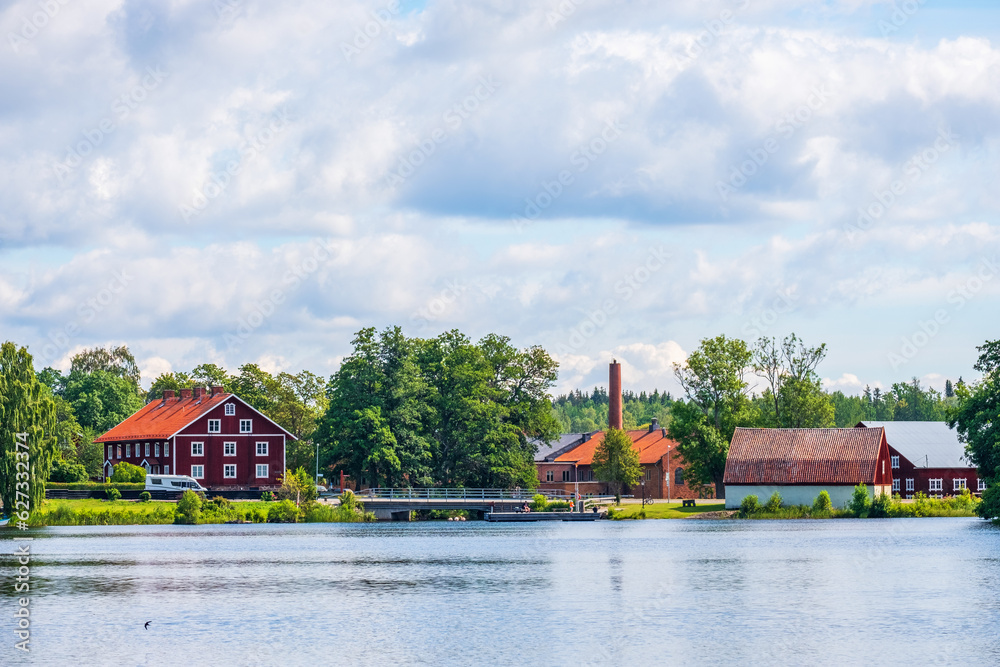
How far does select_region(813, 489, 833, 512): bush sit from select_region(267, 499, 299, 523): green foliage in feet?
134

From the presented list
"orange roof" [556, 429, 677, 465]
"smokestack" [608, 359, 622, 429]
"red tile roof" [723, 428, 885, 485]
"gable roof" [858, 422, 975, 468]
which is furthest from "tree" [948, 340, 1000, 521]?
"smokestack" [608, 359, 622, 429]

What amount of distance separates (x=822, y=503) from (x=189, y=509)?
48.2m

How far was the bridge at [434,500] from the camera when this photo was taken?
10362cm

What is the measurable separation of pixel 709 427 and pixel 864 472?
1406 centimetres

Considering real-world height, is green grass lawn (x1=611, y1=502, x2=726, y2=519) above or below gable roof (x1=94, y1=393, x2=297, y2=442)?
below

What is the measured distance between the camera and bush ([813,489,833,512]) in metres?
98.6

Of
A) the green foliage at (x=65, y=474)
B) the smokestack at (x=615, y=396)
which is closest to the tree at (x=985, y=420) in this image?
the smokestack at (x=615, y=396)

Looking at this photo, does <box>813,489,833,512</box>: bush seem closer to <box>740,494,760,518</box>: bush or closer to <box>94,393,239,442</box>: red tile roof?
<box>740,494,760,518</box>: bush

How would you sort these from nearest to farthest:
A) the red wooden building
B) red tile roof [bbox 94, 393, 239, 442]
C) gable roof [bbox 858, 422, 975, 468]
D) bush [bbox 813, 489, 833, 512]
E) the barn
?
bush [bbox 813, 489, 833, 512], the barn, the red wooden building, red tile roof [bbox 94, 393, 239, 442], gable roof [bbox 858, 422, 975, 468]

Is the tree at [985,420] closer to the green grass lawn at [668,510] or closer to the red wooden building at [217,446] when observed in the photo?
the green grass lawn at [668,510]

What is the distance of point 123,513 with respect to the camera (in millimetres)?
94250

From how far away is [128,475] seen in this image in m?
106

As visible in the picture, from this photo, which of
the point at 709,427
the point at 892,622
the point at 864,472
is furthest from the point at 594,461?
the point at 892,622

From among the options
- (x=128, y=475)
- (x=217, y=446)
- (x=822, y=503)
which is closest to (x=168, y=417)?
(x=217, y=446)
